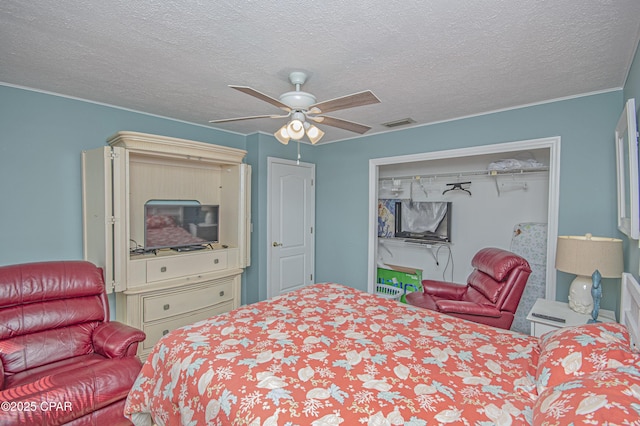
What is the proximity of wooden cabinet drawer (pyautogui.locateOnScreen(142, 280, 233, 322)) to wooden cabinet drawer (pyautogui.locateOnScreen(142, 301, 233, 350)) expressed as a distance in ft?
0.18

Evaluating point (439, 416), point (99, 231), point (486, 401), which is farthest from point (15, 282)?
point (486, 401)

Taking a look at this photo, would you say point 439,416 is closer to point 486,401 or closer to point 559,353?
point 486,401

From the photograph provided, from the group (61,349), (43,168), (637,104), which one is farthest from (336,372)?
(43,168)

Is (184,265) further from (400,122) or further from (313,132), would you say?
(400,122)

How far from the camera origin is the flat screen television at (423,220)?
4.25 meters

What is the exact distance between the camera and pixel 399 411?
1123 millimetres

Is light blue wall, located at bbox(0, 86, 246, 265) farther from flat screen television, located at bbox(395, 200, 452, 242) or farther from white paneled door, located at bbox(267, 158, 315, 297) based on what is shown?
flat screen television, located at bbox(395, 200, 452, 242)

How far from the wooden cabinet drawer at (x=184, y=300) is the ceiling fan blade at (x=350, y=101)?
2349 mm

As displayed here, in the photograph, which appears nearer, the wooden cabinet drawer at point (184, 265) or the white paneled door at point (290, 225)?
the wooden cabinet drawer at point (184, 265)

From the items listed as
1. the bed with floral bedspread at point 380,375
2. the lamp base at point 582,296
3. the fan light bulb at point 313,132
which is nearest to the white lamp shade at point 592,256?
the lamp base at point 582,296

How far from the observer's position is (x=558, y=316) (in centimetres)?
220

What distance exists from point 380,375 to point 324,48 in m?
1.79

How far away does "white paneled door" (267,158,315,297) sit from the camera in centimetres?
409

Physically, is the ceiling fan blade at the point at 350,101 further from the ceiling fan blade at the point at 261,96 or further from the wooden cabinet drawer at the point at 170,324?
the wooden cabinet drawer at the point at 170,324
